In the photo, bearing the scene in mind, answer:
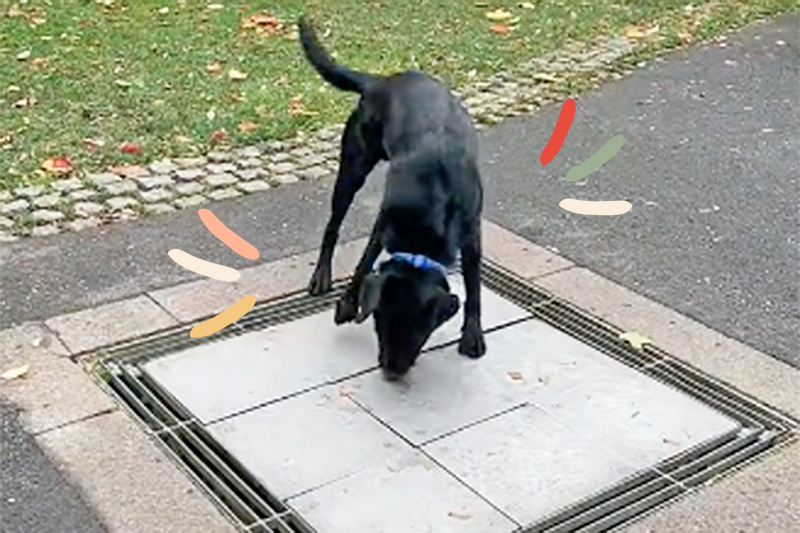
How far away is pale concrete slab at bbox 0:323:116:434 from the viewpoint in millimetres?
3854

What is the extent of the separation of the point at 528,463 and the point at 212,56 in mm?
4771

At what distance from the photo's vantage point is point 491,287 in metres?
4.79

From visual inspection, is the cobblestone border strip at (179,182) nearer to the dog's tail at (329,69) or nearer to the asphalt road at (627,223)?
the asphalt road at (627,223)

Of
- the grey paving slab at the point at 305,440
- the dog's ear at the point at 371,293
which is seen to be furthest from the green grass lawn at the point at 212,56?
the dog's ear at the point at 371,293

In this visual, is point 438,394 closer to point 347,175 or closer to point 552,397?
point 552,397

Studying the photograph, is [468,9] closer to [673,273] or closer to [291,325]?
[673,273]

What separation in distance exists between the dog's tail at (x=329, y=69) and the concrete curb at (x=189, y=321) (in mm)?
814

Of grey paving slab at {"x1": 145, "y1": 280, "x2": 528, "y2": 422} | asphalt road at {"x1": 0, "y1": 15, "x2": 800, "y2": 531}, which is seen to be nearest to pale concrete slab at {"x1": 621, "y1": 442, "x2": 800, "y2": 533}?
asphalt road at {"x1": 0, "y1": 15, "x2": 800, "y2": 531}

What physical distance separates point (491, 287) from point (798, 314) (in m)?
1.22

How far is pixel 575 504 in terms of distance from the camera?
3.48 meters

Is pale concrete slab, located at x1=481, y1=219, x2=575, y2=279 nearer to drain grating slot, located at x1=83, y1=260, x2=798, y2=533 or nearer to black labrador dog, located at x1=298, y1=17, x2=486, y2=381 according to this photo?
drain grating slot, located at x1=83, y1=260, x2=798, y2=533

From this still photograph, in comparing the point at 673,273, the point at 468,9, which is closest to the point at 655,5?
the point at 468,9

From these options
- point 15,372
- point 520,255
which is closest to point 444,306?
point 520,255

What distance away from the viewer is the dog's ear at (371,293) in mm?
3738
